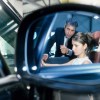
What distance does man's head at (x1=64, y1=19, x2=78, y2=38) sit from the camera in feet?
10.7

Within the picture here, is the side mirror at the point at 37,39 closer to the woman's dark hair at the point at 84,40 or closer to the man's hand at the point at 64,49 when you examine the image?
the woman's dark hair at the point at 84,40

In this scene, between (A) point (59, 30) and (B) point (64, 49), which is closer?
(B) point (64, 49)

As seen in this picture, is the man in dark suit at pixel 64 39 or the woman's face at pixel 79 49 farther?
the man in dark suit at pixel 64 39

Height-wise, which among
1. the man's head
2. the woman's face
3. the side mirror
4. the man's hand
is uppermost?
the side mirror

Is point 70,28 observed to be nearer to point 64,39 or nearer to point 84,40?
point 64,39

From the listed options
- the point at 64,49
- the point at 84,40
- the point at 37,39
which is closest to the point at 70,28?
the point at 64,49

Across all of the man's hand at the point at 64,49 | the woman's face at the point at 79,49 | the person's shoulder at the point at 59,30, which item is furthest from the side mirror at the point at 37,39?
the person's shoulder at the point at 59,30

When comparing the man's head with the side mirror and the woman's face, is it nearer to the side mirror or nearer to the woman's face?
the woman's face

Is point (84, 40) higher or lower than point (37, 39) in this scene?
lower

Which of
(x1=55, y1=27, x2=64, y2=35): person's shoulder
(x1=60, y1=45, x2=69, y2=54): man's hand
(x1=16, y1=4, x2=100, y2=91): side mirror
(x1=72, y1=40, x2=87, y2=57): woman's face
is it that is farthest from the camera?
(x1=55, y1=27, x2=64, y2=35): person's shoulder

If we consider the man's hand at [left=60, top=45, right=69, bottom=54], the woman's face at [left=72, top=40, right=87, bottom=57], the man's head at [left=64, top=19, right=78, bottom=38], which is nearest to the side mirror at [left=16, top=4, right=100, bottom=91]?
the woman's face at [left=72, top=40, right=87, bottom=57]

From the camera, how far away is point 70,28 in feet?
11.3

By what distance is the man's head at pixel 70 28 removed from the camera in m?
3.26

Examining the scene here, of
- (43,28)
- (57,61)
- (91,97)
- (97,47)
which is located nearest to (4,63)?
(43,28)
